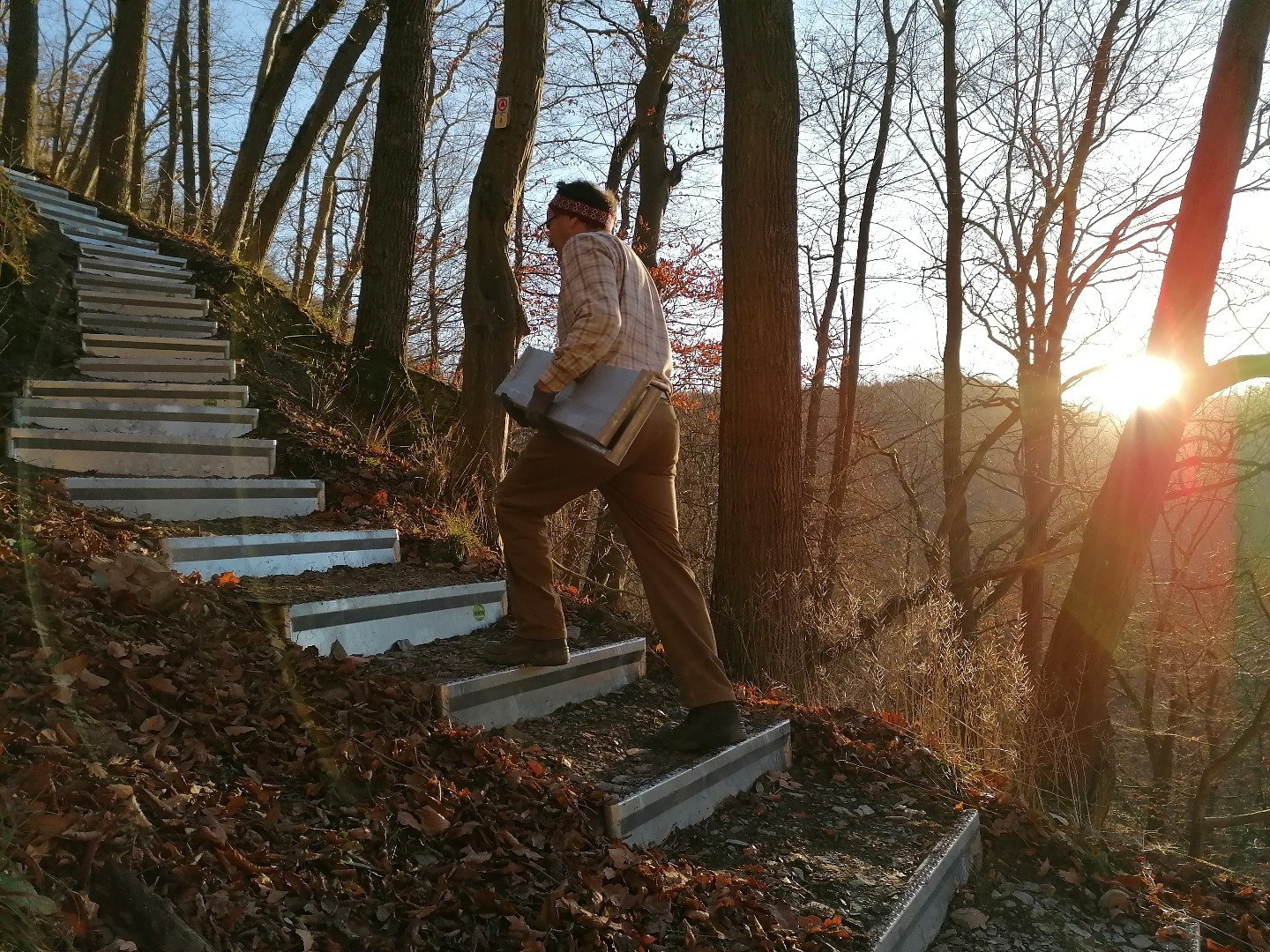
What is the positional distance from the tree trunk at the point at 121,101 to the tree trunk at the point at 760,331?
30.8 feet

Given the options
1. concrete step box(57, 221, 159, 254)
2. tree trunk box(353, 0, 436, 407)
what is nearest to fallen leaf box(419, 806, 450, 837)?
tree trunk box(353, 0, 436, 407)

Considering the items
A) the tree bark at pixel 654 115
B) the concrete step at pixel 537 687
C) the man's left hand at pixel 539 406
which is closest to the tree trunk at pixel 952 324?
the tree bark at pixel 654 115

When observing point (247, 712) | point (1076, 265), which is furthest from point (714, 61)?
point (247, 712)

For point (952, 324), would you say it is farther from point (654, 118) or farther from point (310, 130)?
point (310, 130)

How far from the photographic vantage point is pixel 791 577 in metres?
5.75

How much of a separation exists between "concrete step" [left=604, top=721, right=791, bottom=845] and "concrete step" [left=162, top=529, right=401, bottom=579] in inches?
87.2

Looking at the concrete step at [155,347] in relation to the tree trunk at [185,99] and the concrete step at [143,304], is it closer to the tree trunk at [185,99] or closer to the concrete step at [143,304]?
A: the concrete step at [143,304]

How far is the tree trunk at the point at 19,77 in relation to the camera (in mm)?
11781

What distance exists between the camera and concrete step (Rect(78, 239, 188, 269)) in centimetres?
819

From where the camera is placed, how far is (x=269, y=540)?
179 inches

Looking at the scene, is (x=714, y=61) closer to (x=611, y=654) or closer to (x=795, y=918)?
(x=611, y=654)

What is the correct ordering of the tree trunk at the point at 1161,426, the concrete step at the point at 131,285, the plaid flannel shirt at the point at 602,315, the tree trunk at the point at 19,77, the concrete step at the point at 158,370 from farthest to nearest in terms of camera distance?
the tree trunk at the point at 19,77, the concrete step at the point at 131,285, the tree trunk at the point at 1161,426, the concrete step at the point at 158,370, the plaid flannel shirt at the point at 602,315

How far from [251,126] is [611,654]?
33.9ft

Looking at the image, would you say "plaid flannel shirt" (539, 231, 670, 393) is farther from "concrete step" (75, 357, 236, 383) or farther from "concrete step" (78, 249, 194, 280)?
"concrete step" (78, 249, 194, 280)
